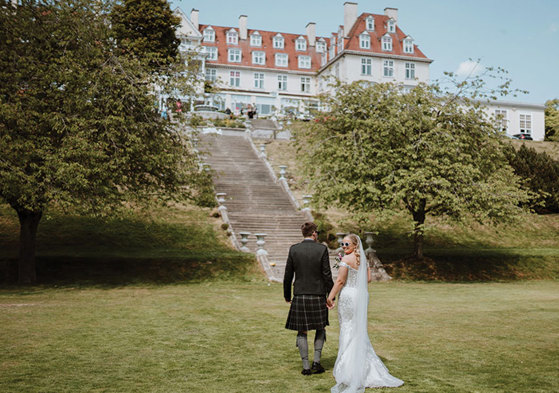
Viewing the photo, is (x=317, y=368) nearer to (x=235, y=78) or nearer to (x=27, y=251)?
(x=27, y=251)

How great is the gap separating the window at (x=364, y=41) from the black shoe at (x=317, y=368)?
221 feet

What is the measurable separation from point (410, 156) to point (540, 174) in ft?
68.1

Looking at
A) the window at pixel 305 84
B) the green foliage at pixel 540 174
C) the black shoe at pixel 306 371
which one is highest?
the window at pixel 305 84

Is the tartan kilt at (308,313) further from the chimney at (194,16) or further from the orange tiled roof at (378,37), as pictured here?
the chimney at (194,16)

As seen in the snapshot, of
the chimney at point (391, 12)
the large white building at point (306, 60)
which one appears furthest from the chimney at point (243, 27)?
the chimney at point (391, 12)

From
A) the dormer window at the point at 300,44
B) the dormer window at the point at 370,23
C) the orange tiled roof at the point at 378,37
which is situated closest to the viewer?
the orange tiled roof at the point at 378,37

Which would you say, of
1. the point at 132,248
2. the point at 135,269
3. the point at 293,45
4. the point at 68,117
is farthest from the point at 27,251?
the point at 293,45

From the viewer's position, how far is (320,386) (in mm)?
7855

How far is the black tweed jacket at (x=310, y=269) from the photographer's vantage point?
8.28 metres

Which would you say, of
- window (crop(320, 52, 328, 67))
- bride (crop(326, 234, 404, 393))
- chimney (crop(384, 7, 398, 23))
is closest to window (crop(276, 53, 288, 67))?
window (crop(320, 52, 328, 67))

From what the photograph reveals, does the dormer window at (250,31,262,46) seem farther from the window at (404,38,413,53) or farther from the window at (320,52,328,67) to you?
the window at (404,38,413,53)

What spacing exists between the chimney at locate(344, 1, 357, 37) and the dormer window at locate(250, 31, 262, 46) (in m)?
13.3

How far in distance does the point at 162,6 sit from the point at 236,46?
27.3 meters

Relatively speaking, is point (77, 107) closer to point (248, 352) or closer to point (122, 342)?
point (122, 342)
